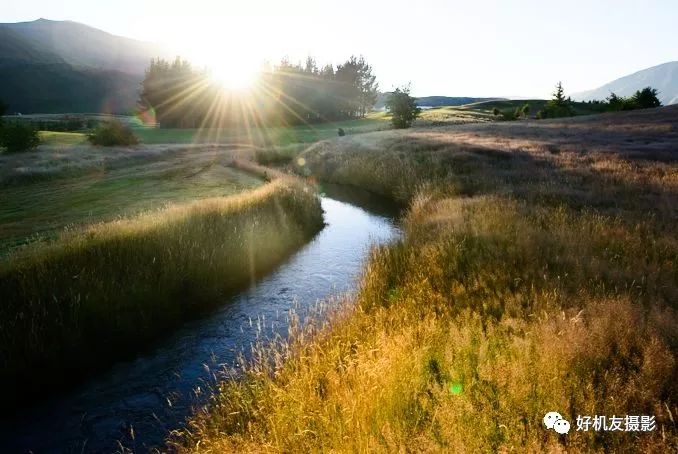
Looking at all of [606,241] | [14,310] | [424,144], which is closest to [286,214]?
[14,310]

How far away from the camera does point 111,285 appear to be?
30.3ft

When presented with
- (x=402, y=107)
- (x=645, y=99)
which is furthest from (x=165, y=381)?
(x=645, y=99)

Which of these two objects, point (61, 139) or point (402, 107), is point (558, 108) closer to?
point (402, 107)

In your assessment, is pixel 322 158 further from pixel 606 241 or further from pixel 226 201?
pixel 606 241

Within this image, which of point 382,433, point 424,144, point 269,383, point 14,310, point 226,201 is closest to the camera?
point 382,433

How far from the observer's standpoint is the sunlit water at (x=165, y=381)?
6328 mm

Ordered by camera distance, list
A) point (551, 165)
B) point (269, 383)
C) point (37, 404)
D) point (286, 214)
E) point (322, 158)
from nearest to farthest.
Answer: point (269, 383)
point (37, 404)
point (286, 214)
point (551, 165)
point (322, 158)

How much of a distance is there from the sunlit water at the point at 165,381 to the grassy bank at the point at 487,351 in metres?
1.00

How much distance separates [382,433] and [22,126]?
43.3m

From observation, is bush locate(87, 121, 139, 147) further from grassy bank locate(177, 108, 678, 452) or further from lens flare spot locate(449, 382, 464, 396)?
lens flare spot locate(449, 382, 464, 396)

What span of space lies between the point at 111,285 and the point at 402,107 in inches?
2399

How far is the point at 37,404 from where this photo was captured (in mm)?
7094

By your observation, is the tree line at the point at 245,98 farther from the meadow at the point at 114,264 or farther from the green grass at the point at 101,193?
the meadow at the point at 114,264

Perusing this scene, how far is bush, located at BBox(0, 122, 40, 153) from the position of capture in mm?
33031
